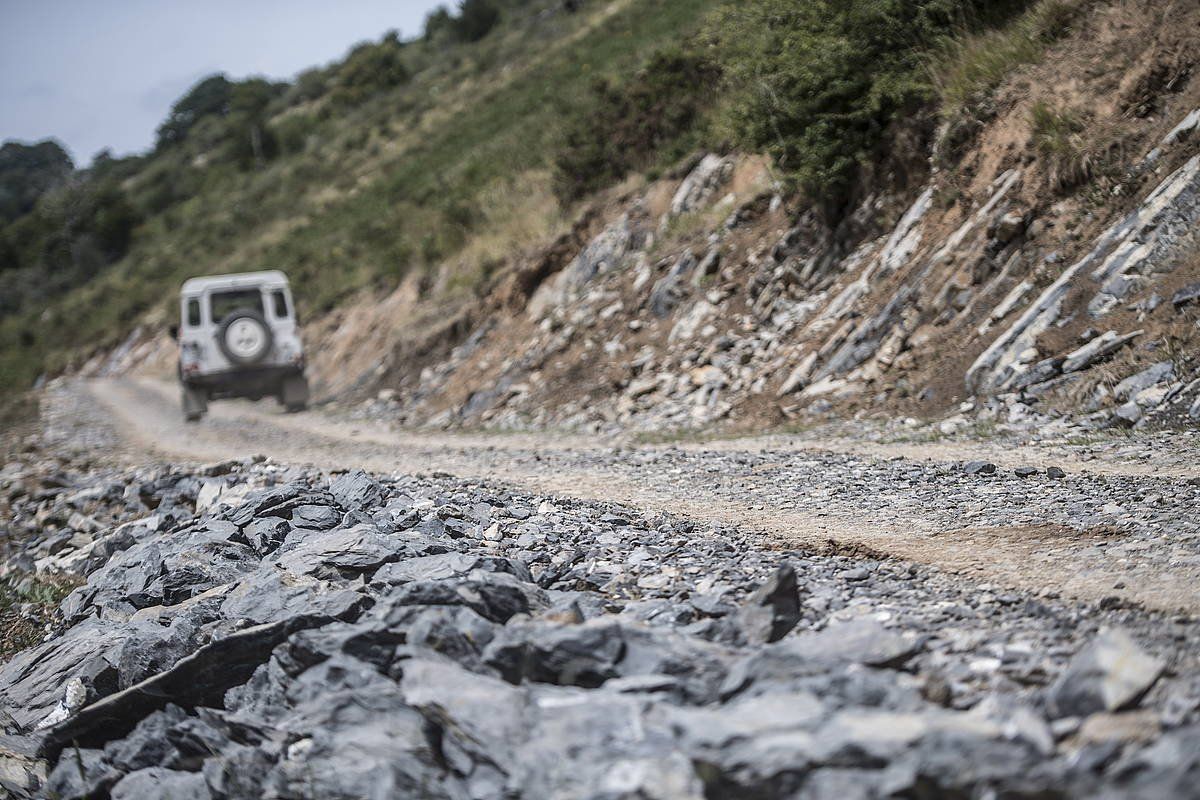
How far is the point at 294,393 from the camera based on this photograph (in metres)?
20.2

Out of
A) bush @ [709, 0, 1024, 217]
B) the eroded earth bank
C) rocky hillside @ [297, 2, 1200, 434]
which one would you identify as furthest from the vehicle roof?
the eroded earth bank

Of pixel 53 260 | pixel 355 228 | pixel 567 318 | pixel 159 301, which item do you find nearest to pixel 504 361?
pixel 567 318

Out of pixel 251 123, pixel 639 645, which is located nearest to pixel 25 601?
pixel 639 645

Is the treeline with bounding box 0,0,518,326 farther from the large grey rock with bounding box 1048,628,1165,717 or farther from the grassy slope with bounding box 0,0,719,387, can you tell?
the large grey rock with bounding box 1048,628,1165,717

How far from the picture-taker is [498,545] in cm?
525

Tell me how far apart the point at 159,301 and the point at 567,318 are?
39.8 metres

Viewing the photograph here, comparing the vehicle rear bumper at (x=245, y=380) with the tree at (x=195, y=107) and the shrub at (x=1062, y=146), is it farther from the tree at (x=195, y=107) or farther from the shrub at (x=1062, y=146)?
the tree at (x=195, y=107)

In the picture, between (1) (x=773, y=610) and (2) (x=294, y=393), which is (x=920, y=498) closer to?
(1) (x=773, y=610)

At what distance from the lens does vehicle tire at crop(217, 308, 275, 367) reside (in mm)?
18766

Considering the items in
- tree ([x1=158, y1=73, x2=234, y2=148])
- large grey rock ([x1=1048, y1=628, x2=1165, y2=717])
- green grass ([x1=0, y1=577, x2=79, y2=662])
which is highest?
tree ([x1=158, y1=73, x2=234, y2=148])

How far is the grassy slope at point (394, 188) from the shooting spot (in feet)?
84.8

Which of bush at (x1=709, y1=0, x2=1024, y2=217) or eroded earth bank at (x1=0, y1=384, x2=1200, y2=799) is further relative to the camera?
bush at (x1=709, y1=0, x2=1024, y2=217)

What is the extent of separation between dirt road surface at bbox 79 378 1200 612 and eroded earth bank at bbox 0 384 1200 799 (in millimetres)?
32

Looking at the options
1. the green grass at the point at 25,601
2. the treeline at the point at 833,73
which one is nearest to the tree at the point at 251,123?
the treeline at the point at 833,73
